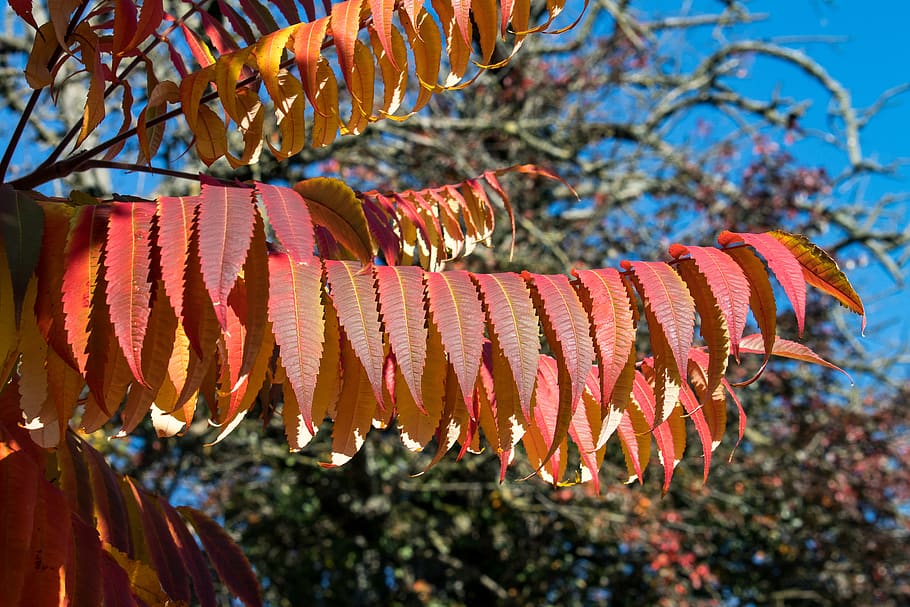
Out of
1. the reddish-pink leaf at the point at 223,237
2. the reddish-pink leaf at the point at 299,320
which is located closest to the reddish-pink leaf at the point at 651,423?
the reddish-pink leaf at the point at 299,320

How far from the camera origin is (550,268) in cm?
533

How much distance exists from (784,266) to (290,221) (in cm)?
57

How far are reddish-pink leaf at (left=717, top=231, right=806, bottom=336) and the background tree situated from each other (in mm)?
3880

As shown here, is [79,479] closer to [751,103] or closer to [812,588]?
[812,588]

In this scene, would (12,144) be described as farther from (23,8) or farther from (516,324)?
(516,324)

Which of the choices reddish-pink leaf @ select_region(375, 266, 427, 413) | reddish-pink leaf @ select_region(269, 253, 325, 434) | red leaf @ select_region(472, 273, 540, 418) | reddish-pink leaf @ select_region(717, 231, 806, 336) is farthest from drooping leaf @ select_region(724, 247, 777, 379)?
reddish-pink leaf @ select_region(269, 253, 325, 434)

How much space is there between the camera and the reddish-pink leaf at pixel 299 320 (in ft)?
3.20

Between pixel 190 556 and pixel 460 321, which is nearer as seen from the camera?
pixel 460 321

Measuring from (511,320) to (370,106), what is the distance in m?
0.41

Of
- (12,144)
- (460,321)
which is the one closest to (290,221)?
(460,321)

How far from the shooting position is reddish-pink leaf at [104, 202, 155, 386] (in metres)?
0.95

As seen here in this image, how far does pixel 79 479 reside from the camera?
4.38ft

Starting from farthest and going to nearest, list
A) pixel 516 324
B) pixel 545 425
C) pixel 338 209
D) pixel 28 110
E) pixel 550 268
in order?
pixel 550 268, pixel 28 110, pixel 545 425, pixel 338 209, pixel 516 324

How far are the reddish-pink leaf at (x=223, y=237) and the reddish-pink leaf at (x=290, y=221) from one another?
0.03m
